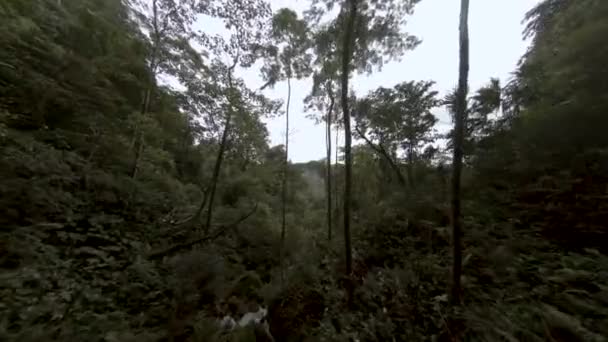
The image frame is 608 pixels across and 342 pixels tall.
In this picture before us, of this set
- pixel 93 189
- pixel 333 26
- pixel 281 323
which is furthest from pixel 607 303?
pixel 93 189

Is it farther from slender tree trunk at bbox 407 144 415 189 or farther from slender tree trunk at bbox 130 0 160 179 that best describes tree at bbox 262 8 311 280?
slender tree trunk at bbox 407 144 415 189

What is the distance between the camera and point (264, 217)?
1163 centimetres

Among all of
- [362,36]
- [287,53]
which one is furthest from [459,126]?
[287,53]

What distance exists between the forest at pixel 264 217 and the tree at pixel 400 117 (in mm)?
2190

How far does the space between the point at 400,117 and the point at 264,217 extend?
8.98 m

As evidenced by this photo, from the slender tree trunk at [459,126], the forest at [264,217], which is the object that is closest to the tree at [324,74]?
the forest at [264,217]

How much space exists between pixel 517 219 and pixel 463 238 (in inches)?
48.8

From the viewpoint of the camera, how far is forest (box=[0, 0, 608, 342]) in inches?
142

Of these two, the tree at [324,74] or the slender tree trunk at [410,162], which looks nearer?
the tree at [324,74]

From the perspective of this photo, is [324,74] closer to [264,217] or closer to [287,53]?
[287,53]

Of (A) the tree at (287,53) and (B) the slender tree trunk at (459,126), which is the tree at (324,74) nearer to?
(A) the tree at (287,53)

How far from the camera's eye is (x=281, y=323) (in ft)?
16.3

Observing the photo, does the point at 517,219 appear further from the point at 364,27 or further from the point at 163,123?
the point at 163,123

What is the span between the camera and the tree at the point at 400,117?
12.6m
